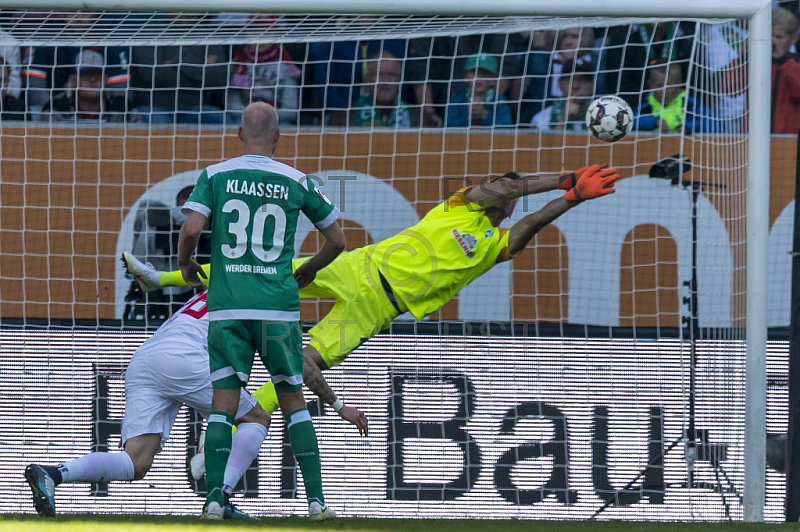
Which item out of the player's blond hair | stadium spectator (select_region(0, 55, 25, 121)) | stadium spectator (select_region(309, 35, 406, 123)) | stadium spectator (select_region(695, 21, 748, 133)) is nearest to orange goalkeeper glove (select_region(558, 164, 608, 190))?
stadium spectator (select_region(695, 21, 748, 133))

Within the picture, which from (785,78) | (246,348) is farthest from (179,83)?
(785,78)

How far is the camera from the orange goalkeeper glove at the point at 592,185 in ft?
17.1

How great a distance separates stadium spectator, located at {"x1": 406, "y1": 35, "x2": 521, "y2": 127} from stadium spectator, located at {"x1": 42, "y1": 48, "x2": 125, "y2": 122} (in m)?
2.07

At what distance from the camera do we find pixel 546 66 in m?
7.95

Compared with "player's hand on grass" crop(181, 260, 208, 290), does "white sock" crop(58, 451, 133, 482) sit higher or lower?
lower

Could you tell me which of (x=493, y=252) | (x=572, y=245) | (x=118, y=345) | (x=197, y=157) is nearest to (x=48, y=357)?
(x=118, y=345)

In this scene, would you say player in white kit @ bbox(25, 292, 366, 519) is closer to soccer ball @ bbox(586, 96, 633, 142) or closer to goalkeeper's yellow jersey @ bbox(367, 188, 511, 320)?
goalkeeper's yellow jersey @ bbox(367, 188, 511, 320)

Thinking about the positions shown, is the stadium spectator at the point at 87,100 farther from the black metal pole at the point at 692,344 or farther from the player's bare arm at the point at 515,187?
the black metal pole at the point at 692,344

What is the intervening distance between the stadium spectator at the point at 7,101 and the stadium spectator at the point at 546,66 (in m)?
3.50

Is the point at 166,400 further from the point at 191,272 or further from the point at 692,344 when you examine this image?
the point at 692,344

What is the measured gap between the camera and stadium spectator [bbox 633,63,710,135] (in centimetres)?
697

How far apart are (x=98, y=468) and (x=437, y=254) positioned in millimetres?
2070

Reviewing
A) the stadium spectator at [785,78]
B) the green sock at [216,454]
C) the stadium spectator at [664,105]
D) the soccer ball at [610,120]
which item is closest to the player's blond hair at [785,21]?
the stadium spectator at [785,78]

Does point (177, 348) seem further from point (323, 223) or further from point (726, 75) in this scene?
point (726, 75)
